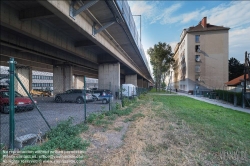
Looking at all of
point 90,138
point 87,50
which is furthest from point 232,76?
point 90,138

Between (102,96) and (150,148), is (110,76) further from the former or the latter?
(150,148)

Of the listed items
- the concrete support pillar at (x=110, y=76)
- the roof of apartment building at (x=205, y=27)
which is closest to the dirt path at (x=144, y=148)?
the concrete support pillar at (x=110, y=76)

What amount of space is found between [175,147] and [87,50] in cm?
1535

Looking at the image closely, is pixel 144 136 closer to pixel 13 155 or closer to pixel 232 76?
pixel 13 155

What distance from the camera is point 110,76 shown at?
73.2ft

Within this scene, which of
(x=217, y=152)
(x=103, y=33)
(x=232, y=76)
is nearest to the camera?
(x=217, y=152)

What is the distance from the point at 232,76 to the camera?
50.6 meters

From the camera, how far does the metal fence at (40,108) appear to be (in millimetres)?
4082

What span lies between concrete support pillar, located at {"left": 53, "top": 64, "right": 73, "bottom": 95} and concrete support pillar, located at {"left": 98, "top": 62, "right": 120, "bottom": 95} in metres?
5.38

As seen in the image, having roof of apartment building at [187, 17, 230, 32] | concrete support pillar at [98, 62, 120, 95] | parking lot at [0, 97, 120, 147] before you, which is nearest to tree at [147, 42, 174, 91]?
roof of apartment building at [187, 17, 230, 32]

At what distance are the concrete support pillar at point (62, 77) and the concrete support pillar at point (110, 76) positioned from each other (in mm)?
5378

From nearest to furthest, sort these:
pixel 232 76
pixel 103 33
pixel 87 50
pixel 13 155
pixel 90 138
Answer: pixel 13 155 → pixel 90 138 → pixel 103 33 → pixel 87 50 → pixel 232 76

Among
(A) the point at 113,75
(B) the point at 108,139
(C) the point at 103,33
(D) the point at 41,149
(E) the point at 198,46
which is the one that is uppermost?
(E) the point at 198,46

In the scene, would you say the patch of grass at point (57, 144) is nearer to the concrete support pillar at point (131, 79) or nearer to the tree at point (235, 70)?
the concrete support pillar at point (131, 79)
